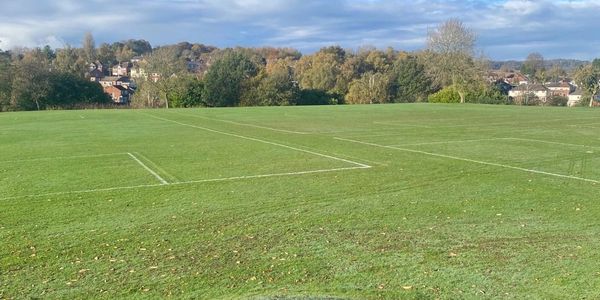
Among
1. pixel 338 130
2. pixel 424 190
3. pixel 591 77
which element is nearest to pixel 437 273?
pixel 424 190

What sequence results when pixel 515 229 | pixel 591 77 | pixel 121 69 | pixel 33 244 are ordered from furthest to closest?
1. pixel 121 69
2. pixel 591 77
3. pixel 515 229
4. pixel 33 244

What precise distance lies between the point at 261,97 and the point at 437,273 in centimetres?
7251

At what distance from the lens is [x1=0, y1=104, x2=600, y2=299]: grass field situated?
657 cm

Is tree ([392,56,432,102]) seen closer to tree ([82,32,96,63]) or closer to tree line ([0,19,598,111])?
tree line ([0,19,598,111])

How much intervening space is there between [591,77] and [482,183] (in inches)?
2946

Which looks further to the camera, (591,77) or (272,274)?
(591,77)

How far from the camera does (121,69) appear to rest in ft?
531

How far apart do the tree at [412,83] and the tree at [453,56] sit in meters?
7.16

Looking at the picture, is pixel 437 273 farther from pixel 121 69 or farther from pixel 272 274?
pixel 121 69

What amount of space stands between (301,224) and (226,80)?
69666mm

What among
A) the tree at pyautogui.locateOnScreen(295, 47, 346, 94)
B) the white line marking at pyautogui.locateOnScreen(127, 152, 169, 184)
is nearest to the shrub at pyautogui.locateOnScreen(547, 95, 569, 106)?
the tree at pyautogui.locateOnScreen(295, 47, 346, 94)

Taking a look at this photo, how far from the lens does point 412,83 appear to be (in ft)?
289

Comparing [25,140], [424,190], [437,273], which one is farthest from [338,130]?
[437,273]

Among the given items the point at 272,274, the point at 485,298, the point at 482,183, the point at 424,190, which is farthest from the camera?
the point at 482,183
